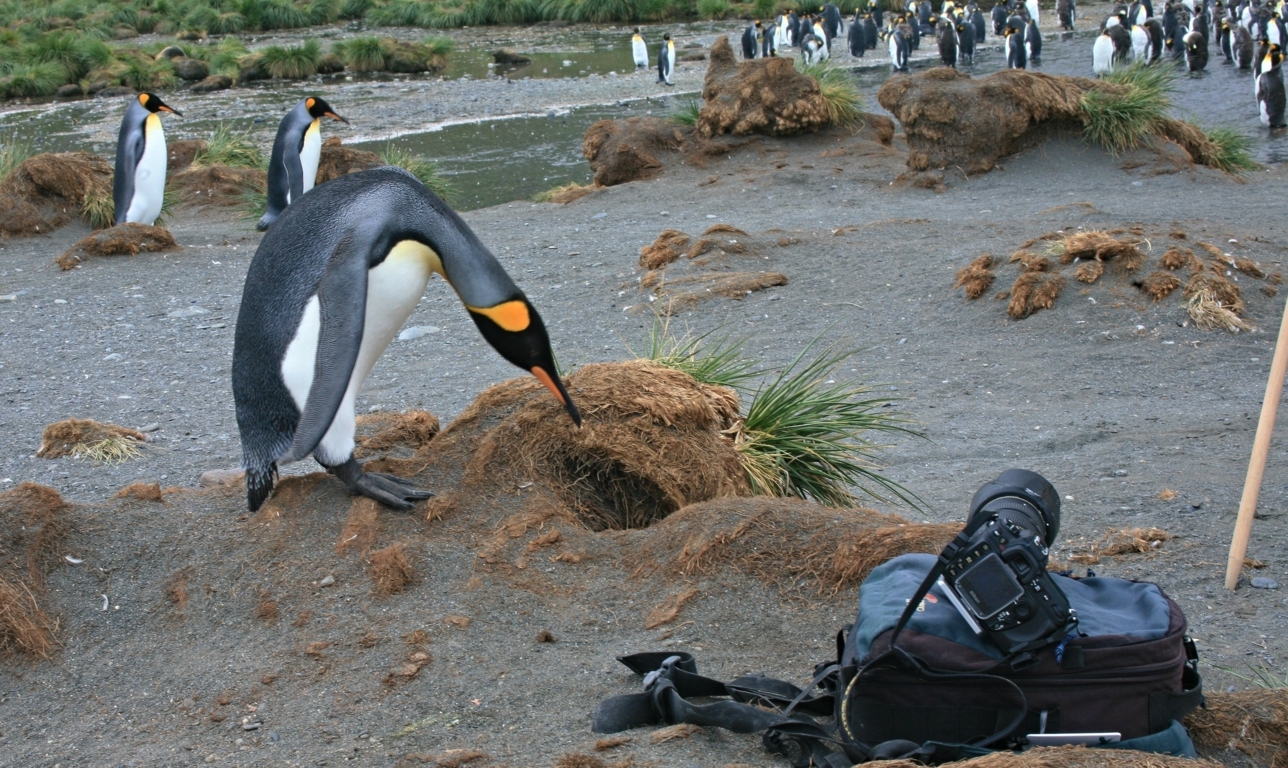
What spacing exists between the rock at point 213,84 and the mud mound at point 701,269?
61.1 ft

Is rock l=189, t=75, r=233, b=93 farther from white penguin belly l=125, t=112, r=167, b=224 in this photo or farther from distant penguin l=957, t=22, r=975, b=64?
distant penguin l=957, t=22, r=975, b=64

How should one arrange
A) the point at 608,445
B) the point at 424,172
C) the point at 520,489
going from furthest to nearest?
1. the point at 424,172
2. the point at 608,445
3. the point at 520,489

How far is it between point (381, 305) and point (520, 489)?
0.67 metres

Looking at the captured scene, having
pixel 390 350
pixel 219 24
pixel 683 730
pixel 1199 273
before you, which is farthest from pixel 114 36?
pixel 683 730

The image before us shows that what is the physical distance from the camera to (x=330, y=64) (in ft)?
83.4

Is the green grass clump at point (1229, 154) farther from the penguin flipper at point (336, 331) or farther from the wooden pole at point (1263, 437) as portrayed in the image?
the penguin flipper at point (336, 331)

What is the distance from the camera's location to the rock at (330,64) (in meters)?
25.3

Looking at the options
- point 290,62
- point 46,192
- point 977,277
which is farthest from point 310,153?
point 290,62

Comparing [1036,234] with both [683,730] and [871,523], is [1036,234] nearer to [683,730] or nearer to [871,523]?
[871,523]

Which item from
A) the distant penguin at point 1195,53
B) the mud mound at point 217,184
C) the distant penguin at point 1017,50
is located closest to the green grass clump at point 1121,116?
the mud mound at point 217,184

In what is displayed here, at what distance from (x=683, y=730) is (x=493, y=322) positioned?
1336 millimetres

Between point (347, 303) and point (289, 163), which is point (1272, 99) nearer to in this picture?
point (289, 163)

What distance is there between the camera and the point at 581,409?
3467 mm

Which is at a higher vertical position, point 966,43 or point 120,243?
point 966,43
